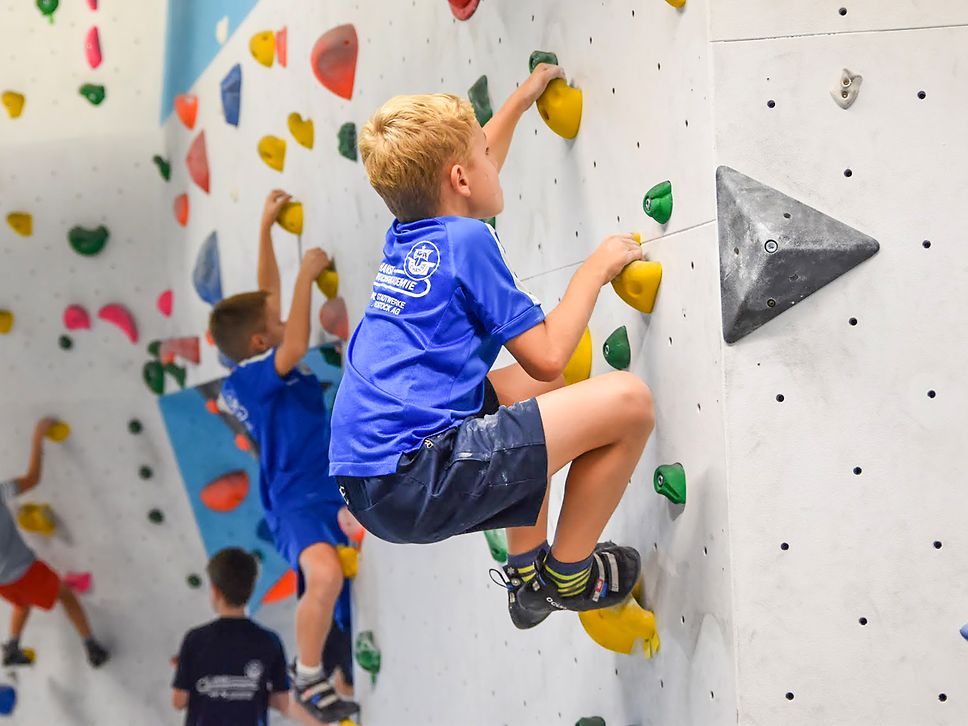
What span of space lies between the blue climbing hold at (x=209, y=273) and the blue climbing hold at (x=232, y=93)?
535mm

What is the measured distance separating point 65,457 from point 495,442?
3662 mm

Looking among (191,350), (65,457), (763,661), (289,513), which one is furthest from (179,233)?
(763,661)

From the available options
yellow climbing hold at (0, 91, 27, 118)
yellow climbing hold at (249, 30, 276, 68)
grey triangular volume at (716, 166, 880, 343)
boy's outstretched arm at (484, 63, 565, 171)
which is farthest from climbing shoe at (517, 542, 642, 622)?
yellow climbing hold at (0, 91, 27, 118)

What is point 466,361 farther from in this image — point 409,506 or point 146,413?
point 146,413

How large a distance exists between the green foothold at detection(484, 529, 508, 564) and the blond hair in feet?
3.18

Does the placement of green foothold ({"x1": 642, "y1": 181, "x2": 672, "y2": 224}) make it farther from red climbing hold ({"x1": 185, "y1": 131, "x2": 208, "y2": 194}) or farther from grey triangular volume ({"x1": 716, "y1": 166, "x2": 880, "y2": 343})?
red climbing hold ({"x1": 185, "y1": 131, "x2": 208, "y2": 194})

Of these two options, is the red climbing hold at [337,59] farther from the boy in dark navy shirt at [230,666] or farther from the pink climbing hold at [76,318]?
the pink climbing hold at [76,318]

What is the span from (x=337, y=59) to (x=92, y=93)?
6.46 ft

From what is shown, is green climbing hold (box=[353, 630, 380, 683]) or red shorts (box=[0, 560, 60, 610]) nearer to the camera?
green climbing hold (box=[353, 630, 380, 683])

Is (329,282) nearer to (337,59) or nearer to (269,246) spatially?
(269,246)

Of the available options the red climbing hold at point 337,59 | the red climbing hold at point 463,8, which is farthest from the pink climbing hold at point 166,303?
the red climbing hold at point 463,8

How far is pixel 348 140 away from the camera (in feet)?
11.2

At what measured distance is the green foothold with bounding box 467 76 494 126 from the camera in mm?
2566

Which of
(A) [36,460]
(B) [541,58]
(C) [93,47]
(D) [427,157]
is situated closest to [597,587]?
(D) [427,157]
